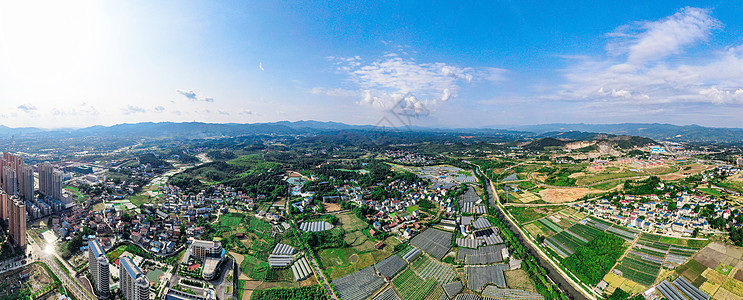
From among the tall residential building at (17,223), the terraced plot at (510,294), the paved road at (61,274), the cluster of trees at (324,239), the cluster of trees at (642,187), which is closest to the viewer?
the paved road at (61,274)

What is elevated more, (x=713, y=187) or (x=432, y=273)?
(x=713, y=187)

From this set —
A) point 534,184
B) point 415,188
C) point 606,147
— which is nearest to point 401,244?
point 415,188

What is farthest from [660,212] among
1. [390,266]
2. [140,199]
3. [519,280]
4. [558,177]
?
[140,199]

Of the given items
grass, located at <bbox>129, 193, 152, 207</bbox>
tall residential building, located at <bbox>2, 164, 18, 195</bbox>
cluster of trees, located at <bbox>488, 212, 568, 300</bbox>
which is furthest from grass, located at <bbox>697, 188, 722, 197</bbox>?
tall residential building, located at <bbox>2, 164, 18, 195</bbox>

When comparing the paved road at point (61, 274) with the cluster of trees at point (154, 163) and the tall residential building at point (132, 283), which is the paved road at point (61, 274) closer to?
the tall residential building at point (132, 283)

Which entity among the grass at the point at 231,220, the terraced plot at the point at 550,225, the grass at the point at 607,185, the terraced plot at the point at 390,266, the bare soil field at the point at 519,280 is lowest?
the bare soil field at the point at 519,280

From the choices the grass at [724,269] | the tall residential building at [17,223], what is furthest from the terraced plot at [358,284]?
the tall residential building at [17,223]

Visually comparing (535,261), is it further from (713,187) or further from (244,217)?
(713,187)
